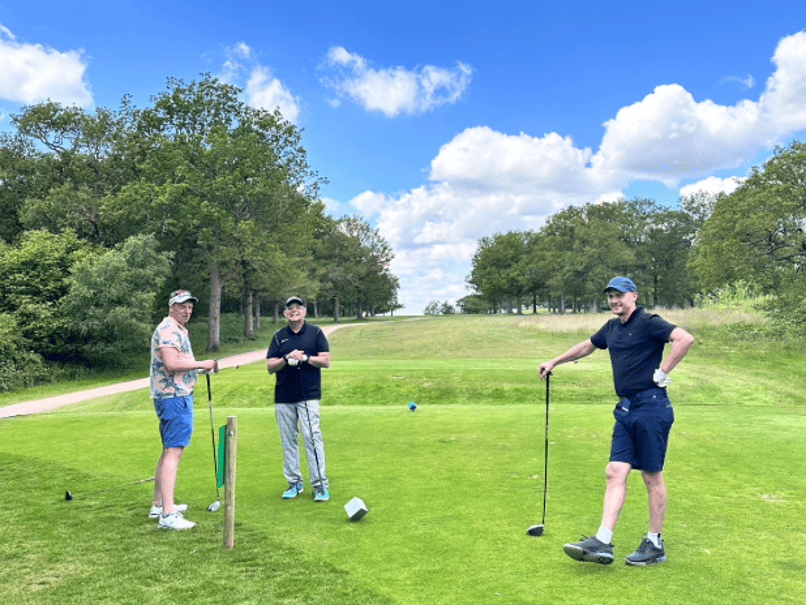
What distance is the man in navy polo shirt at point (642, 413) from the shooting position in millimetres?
4539

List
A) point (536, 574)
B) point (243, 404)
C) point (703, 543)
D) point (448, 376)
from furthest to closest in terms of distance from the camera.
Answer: point (448, 376) < point (243, 404) < point (703, 543) < point (536, 574)

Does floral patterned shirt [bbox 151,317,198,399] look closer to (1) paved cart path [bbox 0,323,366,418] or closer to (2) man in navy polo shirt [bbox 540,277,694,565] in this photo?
(2) man in navy polo shirt [bbox 540,277,694,565]

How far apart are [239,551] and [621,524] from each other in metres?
3.63

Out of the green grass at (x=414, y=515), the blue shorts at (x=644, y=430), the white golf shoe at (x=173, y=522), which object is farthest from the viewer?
the white golf shoe at (x=173, y=522)

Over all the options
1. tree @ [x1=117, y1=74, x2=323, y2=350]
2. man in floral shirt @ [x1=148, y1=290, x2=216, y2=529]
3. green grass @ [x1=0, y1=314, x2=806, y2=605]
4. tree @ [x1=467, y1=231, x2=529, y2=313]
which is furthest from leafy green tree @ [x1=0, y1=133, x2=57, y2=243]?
tree @ [x1=467, y1=231, x2=529, y2=313]

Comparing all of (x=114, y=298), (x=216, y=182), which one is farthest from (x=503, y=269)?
(x=114, y=298)

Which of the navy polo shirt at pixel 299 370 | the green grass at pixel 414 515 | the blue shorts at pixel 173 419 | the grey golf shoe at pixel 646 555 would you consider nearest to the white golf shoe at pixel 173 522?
the green grass at pixel 414 515

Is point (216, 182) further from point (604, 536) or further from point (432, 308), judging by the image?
point (432, 308)

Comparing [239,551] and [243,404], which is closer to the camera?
[239,551]

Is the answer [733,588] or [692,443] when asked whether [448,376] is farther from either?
[733,588]

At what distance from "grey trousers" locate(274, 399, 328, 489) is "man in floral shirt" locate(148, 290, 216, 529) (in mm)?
1108

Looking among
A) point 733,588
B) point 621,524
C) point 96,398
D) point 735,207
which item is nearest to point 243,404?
point 96,398

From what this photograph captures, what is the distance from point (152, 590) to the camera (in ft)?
13.7

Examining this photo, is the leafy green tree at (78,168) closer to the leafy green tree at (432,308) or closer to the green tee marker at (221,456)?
the green tee marker at (221,456)
